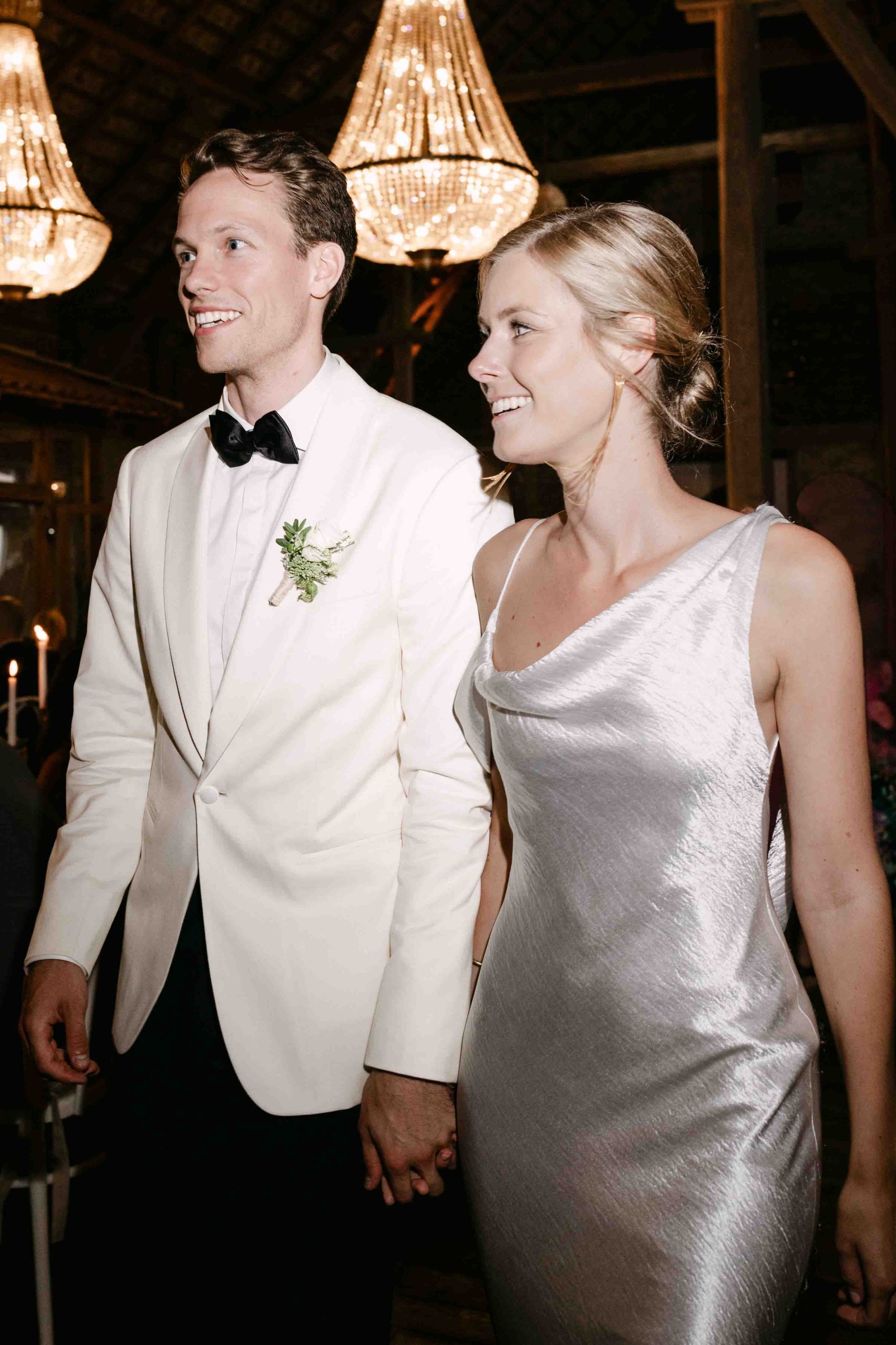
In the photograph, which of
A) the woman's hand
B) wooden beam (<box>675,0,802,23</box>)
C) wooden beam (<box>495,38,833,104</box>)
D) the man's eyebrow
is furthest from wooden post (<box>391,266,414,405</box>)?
the woman's hand

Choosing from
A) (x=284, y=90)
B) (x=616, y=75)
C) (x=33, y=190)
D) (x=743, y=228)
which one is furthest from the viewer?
(x=284, y=90)

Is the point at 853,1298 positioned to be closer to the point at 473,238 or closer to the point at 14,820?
the point at 14,820

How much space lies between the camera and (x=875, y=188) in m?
8.84

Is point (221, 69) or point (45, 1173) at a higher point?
point (221, 69)

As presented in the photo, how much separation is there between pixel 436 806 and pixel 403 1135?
15.3 inches

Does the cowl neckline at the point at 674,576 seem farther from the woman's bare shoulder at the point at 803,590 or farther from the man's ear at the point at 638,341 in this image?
the man's ear at the point at 638,341

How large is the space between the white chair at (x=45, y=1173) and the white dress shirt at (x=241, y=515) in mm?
680

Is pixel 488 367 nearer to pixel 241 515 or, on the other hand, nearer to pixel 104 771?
pixel 241 515

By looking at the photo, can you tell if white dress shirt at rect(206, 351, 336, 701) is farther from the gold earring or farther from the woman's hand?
the woman's hand

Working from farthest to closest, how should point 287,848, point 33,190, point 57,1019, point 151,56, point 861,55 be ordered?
point 151,56
point 33,190
point 861,55
point 57,1019
point 287,848

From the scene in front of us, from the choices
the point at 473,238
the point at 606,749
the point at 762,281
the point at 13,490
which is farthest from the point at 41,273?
the point at 13,490

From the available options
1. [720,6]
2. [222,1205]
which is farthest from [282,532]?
[720,6]

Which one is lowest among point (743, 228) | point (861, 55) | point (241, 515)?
point (241, 515)

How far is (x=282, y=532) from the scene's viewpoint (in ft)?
5.29
